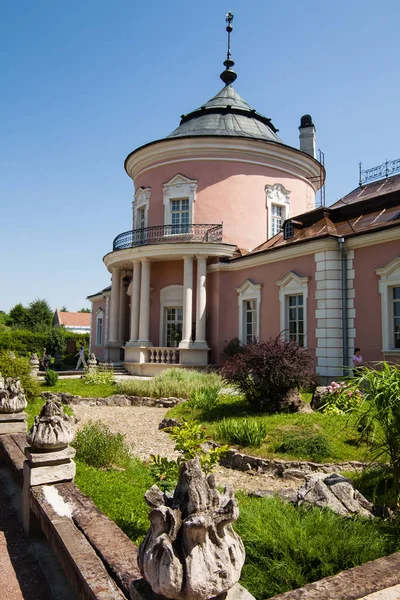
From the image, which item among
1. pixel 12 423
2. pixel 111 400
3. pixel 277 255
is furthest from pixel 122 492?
pixel 277 255

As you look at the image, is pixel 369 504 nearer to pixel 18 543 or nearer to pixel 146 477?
pixel 146 477

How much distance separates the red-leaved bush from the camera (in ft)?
32.2

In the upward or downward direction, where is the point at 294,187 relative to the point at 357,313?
upward

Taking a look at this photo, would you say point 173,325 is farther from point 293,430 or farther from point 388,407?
point 388,407

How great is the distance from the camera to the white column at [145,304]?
1914 centimetres

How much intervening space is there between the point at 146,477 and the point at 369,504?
111 inches

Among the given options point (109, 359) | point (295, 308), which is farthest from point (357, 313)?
point (109, 359)

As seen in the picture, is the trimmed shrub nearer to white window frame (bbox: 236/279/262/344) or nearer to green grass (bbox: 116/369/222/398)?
green grass (bbox: 116/369/222/398)

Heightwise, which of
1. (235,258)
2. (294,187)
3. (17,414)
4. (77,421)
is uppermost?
(294,187)

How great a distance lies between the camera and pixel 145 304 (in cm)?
1925

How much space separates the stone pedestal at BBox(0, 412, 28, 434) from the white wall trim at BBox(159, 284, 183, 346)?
13166 mm

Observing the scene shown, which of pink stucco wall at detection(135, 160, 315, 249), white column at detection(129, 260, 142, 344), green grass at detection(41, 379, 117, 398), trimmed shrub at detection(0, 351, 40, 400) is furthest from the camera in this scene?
pink stucco wall at detection(135, 160, 315, 249)

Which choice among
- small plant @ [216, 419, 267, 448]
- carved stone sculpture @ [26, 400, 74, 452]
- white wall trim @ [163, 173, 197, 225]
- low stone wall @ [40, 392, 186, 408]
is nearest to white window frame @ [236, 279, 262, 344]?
white wall trim @ [163, 173, 197, 225]

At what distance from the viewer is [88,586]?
2.65 metres
